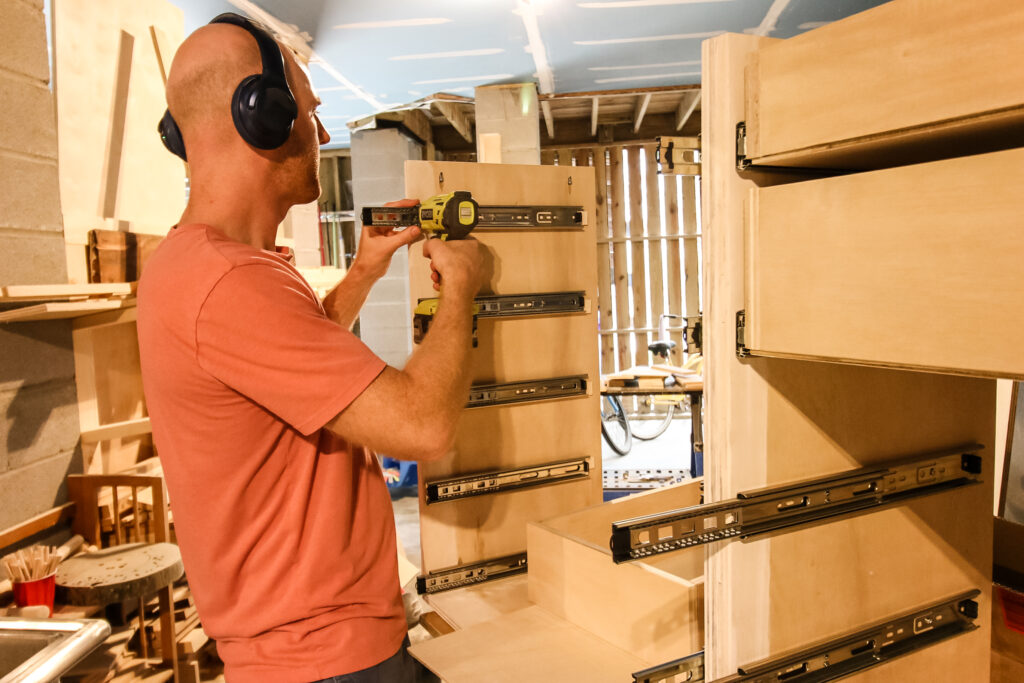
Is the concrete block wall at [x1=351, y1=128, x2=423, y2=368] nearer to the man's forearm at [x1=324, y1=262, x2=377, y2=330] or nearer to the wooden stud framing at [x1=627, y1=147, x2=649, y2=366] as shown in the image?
the wooden stud framing at [x1=627, y1=147, x2=649, y2=366]

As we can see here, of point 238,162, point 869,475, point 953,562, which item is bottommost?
point 953,562

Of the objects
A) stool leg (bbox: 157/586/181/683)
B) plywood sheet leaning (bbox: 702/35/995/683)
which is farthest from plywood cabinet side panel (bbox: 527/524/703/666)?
stool leg (bbox: 157/586/181/683)

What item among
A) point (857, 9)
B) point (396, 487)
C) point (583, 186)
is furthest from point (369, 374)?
point (396, 487)

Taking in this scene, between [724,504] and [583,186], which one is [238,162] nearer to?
[724,504]

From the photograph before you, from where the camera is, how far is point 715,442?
3.20ft

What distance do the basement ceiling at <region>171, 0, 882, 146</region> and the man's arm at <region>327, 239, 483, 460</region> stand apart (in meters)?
3.33

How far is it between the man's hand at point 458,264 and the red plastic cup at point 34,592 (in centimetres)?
181

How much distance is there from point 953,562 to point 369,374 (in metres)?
1.16

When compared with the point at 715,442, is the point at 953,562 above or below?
below

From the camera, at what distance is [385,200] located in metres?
6.78

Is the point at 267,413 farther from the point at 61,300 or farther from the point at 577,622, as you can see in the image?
A: the point at 61,300

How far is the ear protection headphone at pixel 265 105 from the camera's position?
106cm

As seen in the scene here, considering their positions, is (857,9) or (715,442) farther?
(857,9)

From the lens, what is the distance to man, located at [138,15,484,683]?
96 cm
